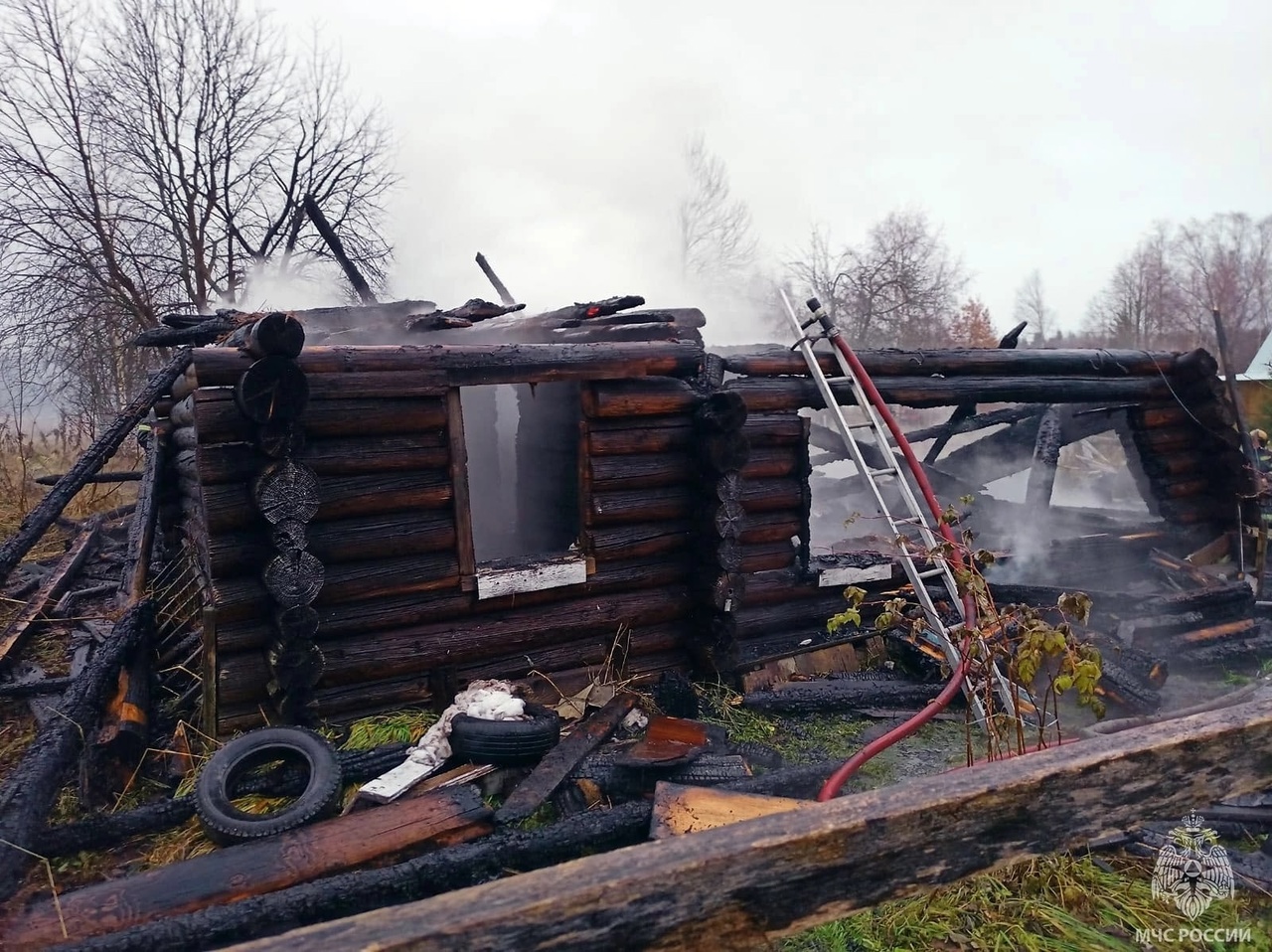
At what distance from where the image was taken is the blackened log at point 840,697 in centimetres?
593

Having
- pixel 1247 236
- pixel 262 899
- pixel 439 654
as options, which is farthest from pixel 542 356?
pixel 1247 236

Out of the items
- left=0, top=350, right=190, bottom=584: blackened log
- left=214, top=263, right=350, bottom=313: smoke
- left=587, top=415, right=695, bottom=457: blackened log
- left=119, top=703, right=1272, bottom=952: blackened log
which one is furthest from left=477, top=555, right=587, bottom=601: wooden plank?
left=214, top=263, right=350, bottom=313: smoke

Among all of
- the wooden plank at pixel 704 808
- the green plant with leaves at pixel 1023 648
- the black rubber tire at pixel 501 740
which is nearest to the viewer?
the green plant with leaves at pixel 1023 648

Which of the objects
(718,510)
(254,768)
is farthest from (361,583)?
(718,510)

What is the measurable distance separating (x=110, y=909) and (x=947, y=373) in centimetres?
780

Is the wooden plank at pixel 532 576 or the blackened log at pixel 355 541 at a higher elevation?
the blackened log at pixel 355 541

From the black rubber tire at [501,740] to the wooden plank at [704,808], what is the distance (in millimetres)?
1172

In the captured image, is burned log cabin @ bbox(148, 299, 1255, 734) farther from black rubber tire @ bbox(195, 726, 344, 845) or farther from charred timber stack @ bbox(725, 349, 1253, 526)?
black rubber tire @ bbox(195, 726, 344, 845)

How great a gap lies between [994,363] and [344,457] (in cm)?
664

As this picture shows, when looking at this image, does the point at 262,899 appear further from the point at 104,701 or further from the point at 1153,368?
the point at 1153,368

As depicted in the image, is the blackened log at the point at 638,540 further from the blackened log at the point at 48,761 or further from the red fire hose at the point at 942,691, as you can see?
the blackened log at the point at 48,761

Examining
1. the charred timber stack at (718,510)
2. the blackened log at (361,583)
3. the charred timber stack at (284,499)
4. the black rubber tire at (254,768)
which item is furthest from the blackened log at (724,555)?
the black rubber tire at (254,768)

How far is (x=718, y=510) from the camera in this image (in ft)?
19.6

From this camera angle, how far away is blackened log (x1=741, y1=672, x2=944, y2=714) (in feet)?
19.4
